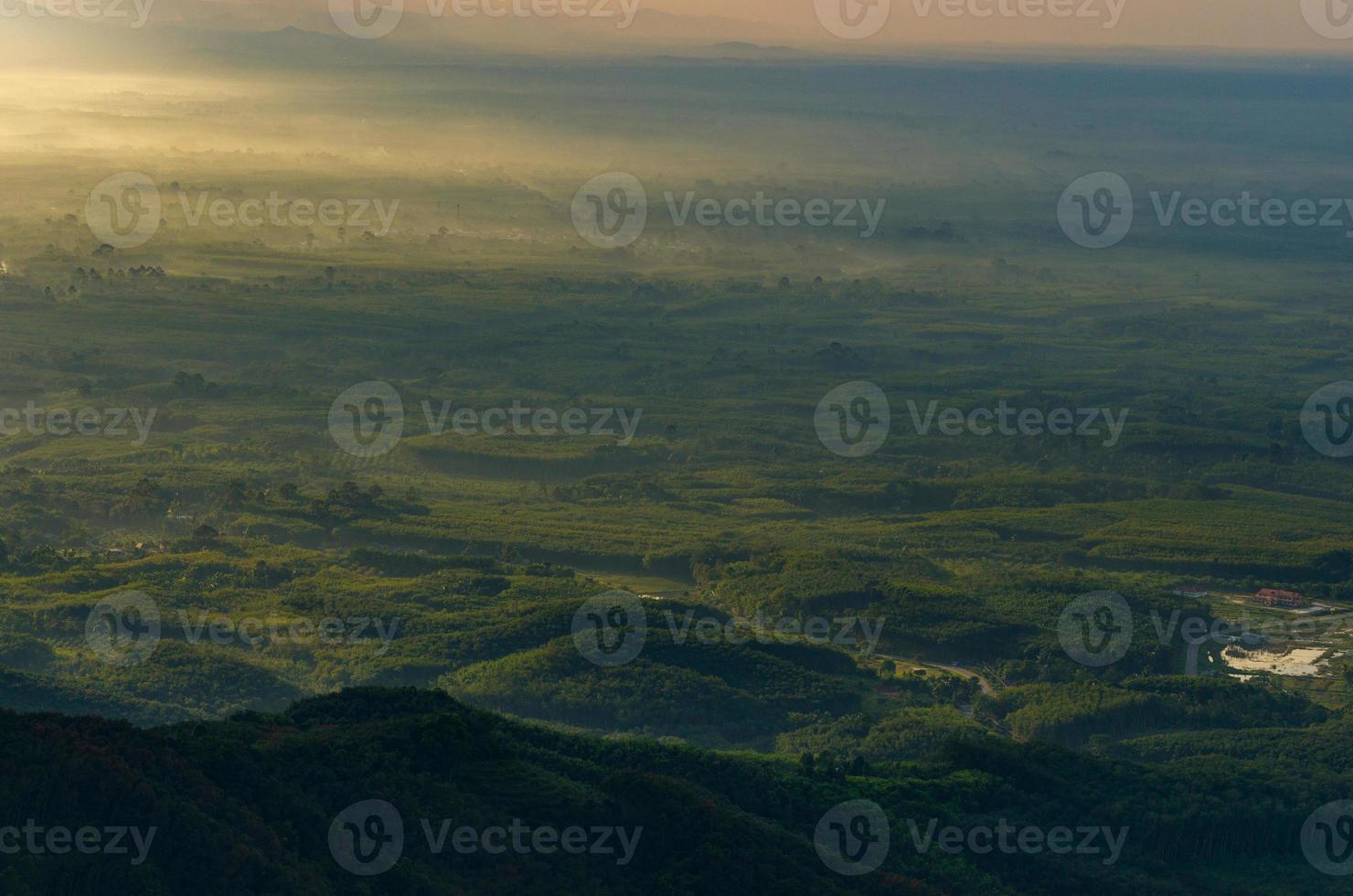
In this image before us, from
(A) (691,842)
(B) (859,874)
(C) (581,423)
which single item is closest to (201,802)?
(A) (691,842)

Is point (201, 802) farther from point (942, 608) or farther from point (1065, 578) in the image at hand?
point (1065, 578)

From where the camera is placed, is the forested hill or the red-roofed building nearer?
the forested hill

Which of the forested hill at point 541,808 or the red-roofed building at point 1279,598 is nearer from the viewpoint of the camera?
the forested hill at point 541,808

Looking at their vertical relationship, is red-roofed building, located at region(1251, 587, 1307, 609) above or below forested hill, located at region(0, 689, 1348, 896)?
above

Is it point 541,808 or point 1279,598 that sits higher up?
point 1279,598

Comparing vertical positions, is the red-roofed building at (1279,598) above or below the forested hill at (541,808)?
above
